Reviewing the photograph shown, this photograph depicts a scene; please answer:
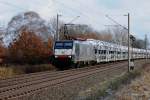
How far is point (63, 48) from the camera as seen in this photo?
138 feet

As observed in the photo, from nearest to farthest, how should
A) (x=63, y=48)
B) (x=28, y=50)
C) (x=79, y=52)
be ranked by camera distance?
(x=63, y=48), (x=79, y=52), (x=28, y=50)

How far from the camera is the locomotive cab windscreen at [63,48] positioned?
4191cm

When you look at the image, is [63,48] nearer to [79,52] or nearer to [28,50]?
[79,52]

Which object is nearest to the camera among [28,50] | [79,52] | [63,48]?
[63,48]

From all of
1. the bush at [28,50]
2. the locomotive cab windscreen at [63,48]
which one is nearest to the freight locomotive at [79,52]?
the locomotive cab windscreen at [63,48]

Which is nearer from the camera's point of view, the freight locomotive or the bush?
the freight locomotive

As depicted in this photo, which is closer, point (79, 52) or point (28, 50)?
point (79, 52)

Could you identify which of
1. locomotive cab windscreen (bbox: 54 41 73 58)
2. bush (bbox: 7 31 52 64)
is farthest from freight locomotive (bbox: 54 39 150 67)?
bush (bbox: 7 31 52 64)

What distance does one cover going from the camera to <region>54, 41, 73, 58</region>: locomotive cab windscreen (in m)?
41.9

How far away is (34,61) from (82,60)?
1272 cm

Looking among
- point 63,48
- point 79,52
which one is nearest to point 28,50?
point 79,52

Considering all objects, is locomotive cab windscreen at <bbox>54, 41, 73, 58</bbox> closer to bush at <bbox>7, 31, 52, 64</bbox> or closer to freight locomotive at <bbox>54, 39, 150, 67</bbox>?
freight locomotive at <bbox>54, 39, 150, 67</bbox>

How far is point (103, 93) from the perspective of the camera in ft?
70.9

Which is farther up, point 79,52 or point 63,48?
point 63,48
